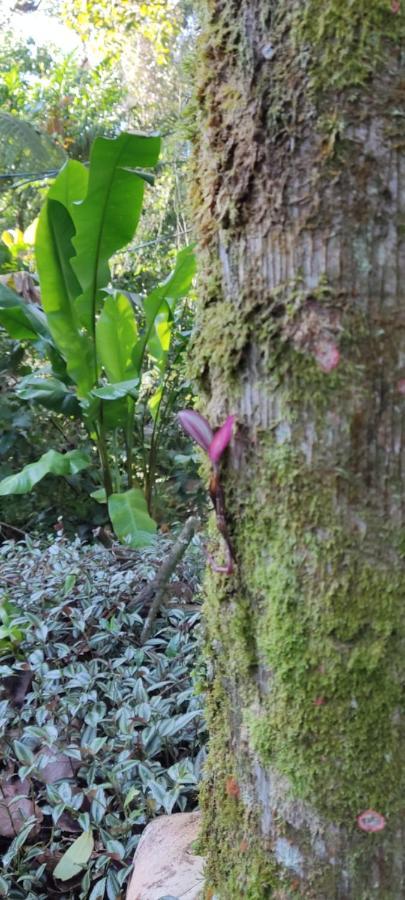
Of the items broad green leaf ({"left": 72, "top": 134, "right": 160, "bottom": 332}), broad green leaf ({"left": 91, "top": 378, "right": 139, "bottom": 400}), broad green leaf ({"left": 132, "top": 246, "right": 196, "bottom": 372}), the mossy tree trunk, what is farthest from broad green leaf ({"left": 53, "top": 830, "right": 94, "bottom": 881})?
broad green leaf ({"left": 132, "top": 246, "right": 196, "bottom": 372})

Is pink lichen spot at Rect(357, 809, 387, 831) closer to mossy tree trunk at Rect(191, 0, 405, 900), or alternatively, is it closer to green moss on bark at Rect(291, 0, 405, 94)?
mossy tree trunk at Rect(191, 0, 405, 900)

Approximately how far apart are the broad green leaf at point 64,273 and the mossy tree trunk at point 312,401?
2.40 metres

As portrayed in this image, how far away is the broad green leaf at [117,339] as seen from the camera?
3.20m

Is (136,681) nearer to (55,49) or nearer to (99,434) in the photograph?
(99,434)

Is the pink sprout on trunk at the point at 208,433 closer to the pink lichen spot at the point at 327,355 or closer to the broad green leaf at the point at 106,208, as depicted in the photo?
the pink lichen spot at the point at 327,355

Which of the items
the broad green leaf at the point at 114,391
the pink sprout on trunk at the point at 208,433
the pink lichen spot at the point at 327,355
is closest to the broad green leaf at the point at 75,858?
the pink sprout on trunk at the point at 208,433

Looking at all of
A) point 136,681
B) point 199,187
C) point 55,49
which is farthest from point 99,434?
point 55,49

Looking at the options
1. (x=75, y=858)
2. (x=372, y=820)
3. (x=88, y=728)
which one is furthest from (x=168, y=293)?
(x=372, y=820)

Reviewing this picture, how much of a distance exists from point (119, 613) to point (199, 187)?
1351 mm

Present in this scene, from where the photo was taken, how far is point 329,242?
0.68 meters

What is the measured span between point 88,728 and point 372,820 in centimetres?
88

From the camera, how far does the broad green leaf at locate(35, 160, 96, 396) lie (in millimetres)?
3031

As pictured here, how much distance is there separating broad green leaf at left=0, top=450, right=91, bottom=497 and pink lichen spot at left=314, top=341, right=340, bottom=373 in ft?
8.42

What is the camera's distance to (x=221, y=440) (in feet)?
2.50
